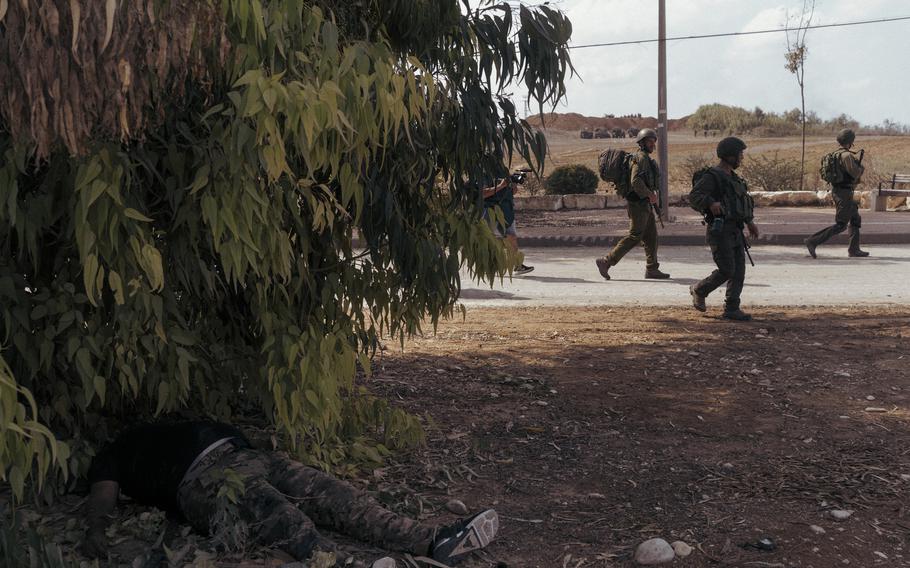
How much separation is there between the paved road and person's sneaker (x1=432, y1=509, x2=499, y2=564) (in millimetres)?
5271

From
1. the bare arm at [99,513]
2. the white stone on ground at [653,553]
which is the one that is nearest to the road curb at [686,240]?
the white stone on ground at [653,553]

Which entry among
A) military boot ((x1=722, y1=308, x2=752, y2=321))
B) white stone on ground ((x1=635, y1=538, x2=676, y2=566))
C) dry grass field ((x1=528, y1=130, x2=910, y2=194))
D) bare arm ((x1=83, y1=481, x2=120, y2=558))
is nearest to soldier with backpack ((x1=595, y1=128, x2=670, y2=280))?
military boot ((x1=722, y1=308, x2=752, y2=321))

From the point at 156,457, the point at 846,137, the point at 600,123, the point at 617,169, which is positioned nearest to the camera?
the point at 156,457

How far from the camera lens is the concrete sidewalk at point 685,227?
15.3 meters

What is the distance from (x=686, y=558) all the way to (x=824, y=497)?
0.89m

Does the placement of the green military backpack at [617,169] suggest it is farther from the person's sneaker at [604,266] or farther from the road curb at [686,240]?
the road curb at [686,240]

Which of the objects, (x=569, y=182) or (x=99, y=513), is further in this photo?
(x=569, y=182)

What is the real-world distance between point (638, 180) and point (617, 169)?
0.27m

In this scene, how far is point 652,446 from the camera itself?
504cm

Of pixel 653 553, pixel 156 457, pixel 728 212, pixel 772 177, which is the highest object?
pixel 772 177

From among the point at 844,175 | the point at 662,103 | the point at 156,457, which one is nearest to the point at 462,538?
the point at 156,457

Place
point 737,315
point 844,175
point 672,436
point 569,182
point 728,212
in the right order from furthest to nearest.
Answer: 1. point 569,182
2. point 844,175
3. point 737,315
4. point 728,212
5. point 672,436

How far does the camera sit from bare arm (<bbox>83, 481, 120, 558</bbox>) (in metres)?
3.71

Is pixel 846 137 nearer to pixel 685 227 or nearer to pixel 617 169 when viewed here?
pixel 617 169
